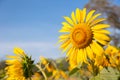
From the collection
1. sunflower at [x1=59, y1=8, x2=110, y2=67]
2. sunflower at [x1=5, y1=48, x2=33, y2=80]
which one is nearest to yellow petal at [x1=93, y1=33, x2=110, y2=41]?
sunflower at [x1=59, y1=8, x2=110, y2=67]

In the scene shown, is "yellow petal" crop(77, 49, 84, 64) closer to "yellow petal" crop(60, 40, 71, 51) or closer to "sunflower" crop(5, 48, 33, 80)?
"yellow petal" crop(60, 40, 71, 51)

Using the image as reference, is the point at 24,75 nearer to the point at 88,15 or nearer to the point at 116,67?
the point at 88,15

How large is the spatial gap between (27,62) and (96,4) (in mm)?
27815

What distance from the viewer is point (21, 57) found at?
287 centimetres

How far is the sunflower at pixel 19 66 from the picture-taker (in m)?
2.79

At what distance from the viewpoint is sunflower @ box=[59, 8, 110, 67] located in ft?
10.0

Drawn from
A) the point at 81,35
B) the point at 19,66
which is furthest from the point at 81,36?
the point at 19,66

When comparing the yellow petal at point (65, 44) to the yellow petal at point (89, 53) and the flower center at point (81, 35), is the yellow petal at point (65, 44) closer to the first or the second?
the flower center at point (81, 35)

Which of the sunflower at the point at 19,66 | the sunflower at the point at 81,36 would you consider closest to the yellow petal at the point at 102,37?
the sunflower at the point at 81,36

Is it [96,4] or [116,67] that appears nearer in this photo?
[116,67]

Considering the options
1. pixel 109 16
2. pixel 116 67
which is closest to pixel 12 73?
pixel 116 67

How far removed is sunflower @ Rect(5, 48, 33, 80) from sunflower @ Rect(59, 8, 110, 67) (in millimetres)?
440

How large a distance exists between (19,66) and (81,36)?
2.12ft

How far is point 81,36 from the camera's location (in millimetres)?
3205
